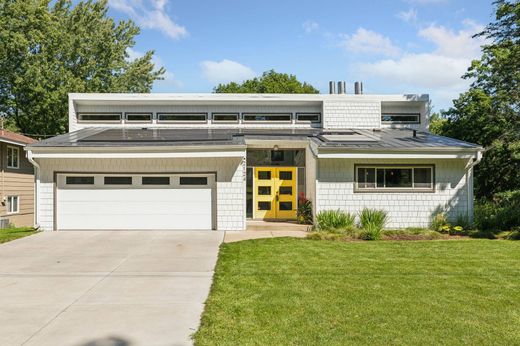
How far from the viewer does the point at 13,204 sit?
805 inches

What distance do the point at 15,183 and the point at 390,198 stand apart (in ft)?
59.9

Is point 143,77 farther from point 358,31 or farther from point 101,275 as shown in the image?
point 101,275

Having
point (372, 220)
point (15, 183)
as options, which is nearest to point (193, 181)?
point (372, 220)

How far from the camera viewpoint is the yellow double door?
51.9ft

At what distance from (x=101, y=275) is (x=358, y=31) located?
13801 mm

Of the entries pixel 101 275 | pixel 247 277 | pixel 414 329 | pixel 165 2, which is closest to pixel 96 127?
pixel 165 2

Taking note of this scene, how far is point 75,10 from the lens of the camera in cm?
2948

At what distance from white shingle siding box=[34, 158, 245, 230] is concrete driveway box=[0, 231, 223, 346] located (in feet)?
7.21

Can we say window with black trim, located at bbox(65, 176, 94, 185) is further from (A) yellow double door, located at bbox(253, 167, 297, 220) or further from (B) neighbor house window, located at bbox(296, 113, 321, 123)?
(B) neighbor house window, located at bbox(296, 113, 321, 123)

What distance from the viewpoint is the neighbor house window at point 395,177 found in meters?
13.6

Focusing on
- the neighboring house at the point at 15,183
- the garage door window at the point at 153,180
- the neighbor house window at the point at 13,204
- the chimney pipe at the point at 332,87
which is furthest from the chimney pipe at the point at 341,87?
the neighbor house window at the point at 13,204

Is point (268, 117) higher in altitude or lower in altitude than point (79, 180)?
higher

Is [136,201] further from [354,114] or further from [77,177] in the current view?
[354,114]

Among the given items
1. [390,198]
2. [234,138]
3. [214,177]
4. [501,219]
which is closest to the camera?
[501,219]
